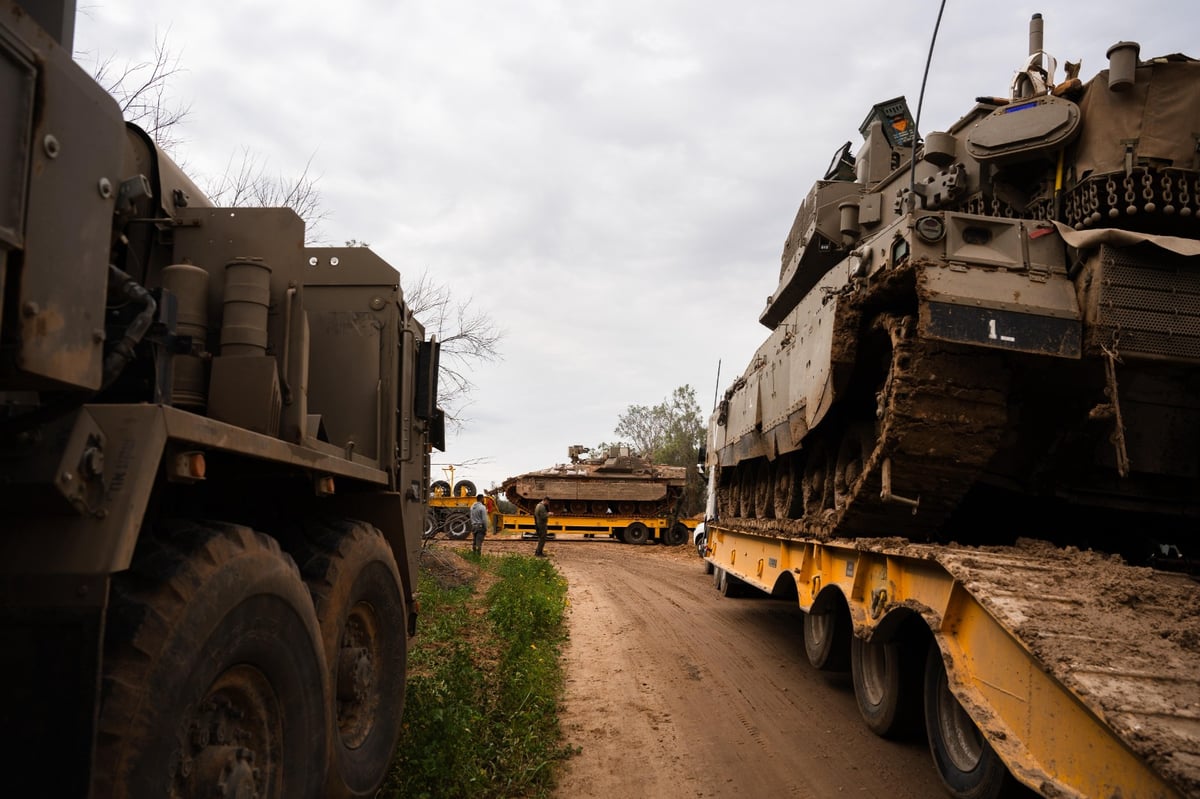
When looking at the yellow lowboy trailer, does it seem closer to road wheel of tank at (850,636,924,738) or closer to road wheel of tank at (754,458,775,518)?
road wheel of tank at (850,636,924,738)

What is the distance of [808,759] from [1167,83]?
194 inches

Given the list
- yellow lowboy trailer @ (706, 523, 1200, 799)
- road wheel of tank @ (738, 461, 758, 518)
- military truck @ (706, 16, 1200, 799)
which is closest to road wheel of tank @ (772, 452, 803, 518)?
military truck @ (706, 16, 1200, 799)

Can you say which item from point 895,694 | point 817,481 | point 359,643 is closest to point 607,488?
point 817,481

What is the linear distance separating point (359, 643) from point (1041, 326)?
4263 millimetres

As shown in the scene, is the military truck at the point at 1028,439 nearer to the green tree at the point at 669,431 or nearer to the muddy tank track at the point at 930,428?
the muddy tank track at the point at 930,428

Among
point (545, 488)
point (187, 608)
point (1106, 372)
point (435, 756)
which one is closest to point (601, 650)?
point (435, 756)

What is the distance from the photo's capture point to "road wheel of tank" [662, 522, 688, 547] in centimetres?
2892

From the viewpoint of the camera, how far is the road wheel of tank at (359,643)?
12.3ft

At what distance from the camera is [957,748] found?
15.6 feet

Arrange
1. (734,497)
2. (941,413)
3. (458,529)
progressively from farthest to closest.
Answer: (458,529)
(734,497)
(941,413)

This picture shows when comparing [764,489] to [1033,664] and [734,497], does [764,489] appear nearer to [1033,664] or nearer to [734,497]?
[734,497]

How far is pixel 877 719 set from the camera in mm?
5934

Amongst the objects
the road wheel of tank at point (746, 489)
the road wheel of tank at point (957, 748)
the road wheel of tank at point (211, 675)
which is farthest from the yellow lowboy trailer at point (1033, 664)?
the road wheel of tank at point (746, 489)

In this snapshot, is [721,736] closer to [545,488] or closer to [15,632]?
[15,632]
